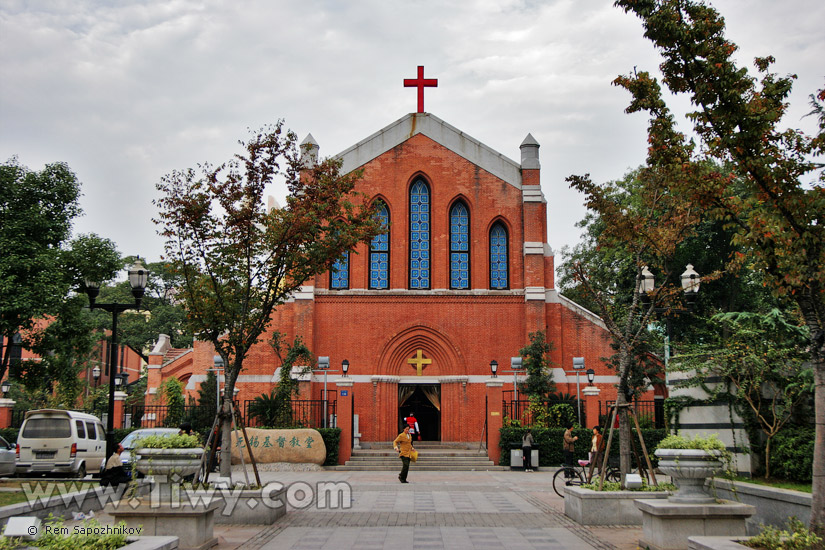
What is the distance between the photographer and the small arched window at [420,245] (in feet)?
94.9

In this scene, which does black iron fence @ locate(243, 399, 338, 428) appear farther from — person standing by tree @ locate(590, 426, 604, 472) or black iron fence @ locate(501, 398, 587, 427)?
person standing by tree @ locate(590, 426, 604, 472)

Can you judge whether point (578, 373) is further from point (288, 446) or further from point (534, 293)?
point (288, 446)

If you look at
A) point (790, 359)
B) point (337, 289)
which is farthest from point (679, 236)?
point (337, 289)

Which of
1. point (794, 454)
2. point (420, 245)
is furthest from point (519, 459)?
point (794, 454)

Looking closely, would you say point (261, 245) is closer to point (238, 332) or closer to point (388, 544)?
point (238, 332)

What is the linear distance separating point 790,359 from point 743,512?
406cm

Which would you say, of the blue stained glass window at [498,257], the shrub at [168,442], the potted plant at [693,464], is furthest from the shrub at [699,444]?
the blue stained glass window at [498,257]

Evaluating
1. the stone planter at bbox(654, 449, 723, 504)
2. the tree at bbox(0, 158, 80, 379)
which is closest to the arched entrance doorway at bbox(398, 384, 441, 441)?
the tree at bbox(0, 158, 80, 379)

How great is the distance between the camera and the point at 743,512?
9.34 m

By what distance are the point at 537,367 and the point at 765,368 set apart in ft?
49.3

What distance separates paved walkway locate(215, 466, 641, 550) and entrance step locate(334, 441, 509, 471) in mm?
6390

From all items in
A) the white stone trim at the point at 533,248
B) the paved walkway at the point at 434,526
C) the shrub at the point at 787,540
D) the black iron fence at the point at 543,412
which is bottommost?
the paved walkway at the point at 434,526

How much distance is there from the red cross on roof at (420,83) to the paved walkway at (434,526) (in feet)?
55.3

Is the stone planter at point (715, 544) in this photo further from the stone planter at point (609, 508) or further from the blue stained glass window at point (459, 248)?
the blue stained glass window at point (459, 248)
